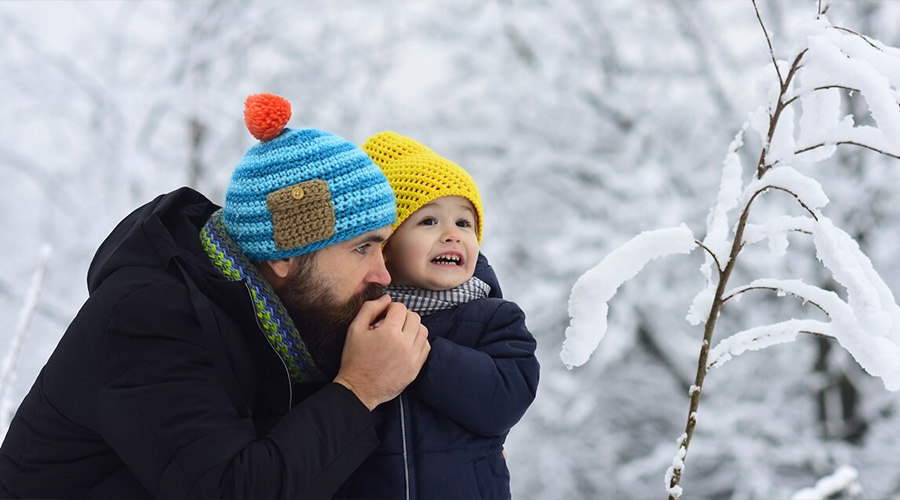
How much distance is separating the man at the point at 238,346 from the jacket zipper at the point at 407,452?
0.36 feet

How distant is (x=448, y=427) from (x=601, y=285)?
481 millimetres

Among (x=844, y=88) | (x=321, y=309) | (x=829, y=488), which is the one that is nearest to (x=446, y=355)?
(x=321, y=309)

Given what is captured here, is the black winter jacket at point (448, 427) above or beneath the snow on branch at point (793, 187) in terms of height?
beneath

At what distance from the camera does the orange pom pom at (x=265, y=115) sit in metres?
1.65

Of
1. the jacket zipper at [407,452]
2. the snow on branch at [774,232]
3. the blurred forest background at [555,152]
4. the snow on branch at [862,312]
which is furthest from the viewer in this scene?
the blurred forest background at [555,152]

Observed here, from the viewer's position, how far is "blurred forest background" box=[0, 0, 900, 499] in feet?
22.0

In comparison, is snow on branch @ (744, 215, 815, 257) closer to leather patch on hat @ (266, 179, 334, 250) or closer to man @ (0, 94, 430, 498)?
Result: man @ (0, 94, 430, 498)

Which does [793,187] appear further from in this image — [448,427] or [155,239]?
[155,239]

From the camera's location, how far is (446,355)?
1.60 metres

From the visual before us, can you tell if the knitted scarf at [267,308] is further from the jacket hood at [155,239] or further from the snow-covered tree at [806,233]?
the snow-covered tree at [806,233]

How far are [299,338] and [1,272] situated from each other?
7.01 m

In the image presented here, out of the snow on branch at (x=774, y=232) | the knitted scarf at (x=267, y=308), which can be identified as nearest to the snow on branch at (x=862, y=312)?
the snow on branch at (x=774, y=232)

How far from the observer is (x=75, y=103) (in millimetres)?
7422

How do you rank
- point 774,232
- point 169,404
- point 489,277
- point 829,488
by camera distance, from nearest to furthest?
point 169,404, point 774,232, point 489,277, point 829,488
